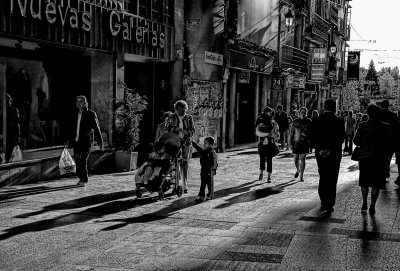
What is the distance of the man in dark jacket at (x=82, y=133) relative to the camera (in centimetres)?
1241

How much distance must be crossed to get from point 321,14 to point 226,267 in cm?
3900

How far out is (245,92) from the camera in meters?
28.1

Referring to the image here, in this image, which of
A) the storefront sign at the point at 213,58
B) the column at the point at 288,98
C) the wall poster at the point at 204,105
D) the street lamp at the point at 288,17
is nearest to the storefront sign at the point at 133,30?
the wall poster at the point at 204,105

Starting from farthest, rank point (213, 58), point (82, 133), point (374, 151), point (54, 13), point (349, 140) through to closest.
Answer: point (349, 140) < point (213, 58) < point (54, 13) < point (82, 133) < point (374, 151)

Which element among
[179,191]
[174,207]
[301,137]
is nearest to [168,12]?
[301,137]

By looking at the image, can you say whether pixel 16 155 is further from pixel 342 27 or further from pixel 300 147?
pixel 342 27

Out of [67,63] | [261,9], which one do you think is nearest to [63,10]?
[67,63]

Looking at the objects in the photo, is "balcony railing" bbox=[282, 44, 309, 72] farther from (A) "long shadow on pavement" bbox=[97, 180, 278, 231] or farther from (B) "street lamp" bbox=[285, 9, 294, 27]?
(A) "long shadow on pavement" bbox=[97, 180, 278, 231]

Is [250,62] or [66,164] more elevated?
[250,62]

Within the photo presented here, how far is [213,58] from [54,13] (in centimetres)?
991

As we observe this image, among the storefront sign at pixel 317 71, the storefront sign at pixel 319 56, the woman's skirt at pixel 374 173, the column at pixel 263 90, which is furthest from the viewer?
the storefront sign at pixel 317 71

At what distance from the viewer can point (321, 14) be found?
43125 millimetres

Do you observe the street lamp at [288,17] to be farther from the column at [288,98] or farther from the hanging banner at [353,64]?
the hanging banner at [353,64]

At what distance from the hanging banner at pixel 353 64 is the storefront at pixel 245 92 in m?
18.4
